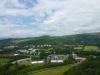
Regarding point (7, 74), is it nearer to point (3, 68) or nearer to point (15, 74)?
point (15, 74)

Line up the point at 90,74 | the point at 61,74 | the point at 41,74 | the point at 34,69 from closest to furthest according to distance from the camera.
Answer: the point at 90,74 < the point at 61,74 < the point at 41,74 < the point at 34,69

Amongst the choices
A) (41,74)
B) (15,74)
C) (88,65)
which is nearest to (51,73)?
(41,74)

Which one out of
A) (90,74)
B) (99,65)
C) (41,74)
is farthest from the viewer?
(41,74)

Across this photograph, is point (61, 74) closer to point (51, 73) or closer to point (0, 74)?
point (51, 73)

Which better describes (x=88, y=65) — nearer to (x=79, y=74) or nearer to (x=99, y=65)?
(x=99, y=65)

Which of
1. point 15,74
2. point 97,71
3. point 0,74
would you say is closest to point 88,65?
point 97,71

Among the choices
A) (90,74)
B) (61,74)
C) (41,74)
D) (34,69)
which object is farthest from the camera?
(34,69)

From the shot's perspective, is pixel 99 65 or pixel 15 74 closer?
pixel 99 65

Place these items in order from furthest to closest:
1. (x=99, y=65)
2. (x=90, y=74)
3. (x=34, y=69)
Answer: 1. (x=34, y=69)
2. (x=99, y=65)
3. (x=90, y=74)

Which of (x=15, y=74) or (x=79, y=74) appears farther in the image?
(x=15, y=74)
